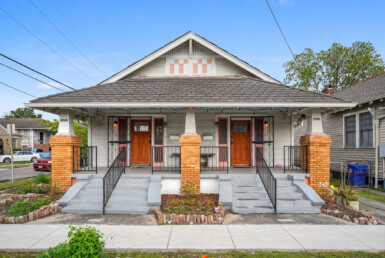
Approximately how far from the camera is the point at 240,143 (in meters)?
10.7

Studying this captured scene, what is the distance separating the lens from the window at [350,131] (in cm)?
1293

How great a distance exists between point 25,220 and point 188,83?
6.75m

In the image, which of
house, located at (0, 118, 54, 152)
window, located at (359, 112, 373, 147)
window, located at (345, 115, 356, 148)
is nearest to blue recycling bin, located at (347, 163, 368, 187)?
window, located at (359, 112, 373, 147)

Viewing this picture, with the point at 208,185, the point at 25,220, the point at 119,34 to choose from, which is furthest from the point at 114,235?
the point at 119,34

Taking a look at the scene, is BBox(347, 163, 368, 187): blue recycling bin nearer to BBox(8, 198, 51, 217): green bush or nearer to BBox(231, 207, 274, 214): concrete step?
BBox(231, 207, 274, 214): concrete step

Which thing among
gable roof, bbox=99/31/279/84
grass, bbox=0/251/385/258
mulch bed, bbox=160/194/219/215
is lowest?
grass, bbox=0/251/385/258

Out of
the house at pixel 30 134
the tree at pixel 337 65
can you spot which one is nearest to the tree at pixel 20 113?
the house at pixel 30 134

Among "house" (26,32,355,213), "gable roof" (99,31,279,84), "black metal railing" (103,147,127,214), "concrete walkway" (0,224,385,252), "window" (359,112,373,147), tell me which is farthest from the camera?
"window" (359,112,373,147)

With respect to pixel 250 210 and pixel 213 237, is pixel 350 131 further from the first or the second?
pixel 213 237

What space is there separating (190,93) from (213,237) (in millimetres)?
4890

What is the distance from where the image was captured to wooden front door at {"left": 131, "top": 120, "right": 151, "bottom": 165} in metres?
10.7

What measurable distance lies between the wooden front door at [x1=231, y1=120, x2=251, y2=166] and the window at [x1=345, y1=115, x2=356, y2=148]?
6552mm

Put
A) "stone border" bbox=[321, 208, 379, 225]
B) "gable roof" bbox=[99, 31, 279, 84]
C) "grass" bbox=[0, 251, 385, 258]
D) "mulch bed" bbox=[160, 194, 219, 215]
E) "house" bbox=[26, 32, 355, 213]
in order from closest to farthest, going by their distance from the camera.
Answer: "grass" bbox=[0, 251, 385, 258], "stone border" bbox=[321, 208, 379, 225], "mulch bed" bbox=[160, 194, 219, 215], "house" bbox=[26, 32, 355, 213], "gable roof" bbox=[99, 31, 279, 84]

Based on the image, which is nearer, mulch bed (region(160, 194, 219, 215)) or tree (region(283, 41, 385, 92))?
mulch bed (region(160, 194, 219, 215))
